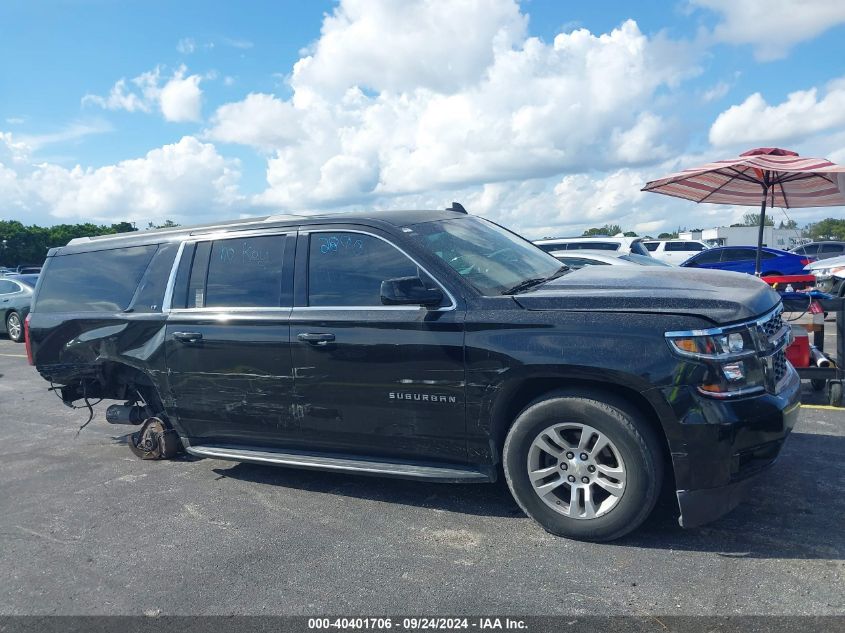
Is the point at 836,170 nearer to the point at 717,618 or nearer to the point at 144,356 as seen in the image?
the point at 717,618

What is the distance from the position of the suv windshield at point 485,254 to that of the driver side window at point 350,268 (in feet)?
0.81

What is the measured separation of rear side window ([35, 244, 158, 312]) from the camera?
538 centimetres

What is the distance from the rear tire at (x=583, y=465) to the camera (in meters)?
3.52

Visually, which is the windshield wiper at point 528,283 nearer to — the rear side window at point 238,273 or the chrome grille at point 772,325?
the chrome grille at point 772,325

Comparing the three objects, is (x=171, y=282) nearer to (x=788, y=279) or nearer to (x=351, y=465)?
(x=351, y=465)

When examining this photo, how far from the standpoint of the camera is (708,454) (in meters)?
3.39

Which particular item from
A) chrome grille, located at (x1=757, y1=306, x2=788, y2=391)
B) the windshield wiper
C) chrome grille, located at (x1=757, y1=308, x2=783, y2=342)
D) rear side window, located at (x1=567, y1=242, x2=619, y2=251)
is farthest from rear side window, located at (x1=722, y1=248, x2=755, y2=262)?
chrome grille, located at (x1=757, y1=306, x2=788, y2=391)

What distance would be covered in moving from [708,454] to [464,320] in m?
1.43

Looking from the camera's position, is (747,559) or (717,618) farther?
(747,559)

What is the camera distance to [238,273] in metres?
4.83

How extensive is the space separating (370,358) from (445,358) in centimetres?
49

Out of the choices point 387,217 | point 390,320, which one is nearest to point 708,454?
point 390,320

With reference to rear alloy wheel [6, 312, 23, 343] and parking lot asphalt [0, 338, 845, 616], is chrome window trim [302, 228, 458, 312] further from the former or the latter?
rear alloy wheel [6, 312, 23, 343]

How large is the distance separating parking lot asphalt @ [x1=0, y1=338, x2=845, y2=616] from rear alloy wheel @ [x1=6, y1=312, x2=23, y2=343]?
11260 millimetres
